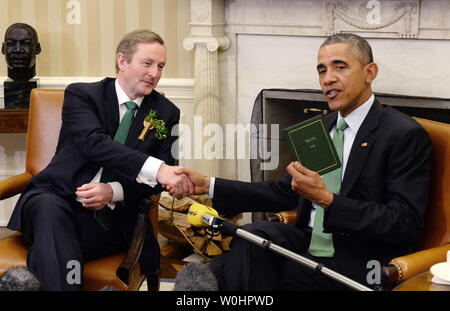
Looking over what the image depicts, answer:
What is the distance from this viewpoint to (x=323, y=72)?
111 inches

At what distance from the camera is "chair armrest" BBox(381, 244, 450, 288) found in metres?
2.37

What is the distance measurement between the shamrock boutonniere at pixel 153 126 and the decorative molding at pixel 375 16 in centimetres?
171

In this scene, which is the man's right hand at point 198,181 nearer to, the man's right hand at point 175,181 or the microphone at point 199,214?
the man's right hand at point 175,181

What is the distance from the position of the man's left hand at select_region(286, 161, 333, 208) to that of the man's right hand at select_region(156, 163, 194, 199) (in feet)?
1.88

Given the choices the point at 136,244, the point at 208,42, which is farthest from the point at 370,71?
the point at 208,42

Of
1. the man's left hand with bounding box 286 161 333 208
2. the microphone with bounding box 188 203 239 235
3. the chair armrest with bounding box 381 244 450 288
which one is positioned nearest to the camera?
the microphone with bounding box 188 203 239 235

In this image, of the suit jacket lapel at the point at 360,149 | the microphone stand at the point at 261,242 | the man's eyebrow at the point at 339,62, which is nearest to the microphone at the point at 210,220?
the microphone stand at the point at 261,242

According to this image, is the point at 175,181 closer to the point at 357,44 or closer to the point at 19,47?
the point at 357,44

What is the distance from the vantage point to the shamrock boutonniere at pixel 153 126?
10.4 feet

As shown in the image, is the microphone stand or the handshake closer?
the microphone stand

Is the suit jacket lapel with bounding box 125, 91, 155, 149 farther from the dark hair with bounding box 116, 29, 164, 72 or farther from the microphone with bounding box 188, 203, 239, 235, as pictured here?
the microphone with bounding box 188, 203, 239, 235

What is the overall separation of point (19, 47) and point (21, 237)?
1900mm

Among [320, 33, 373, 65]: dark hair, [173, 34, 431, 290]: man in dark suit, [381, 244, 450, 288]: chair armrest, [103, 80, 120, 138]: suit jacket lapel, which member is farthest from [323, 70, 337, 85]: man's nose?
[103, 80, 120, 138]: suit jacket lapel

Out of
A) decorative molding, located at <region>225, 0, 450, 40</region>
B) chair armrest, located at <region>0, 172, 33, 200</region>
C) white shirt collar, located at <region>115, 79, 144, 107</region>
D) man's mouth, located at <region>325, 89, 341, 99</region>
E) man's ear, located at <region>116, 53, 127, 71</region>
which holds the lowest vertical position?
chair armrest, located at <region>0, 172, 33, 200</region>
